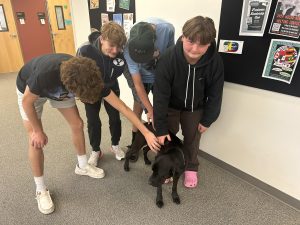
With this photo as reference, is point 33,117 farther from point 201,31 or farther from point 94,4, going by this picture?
point 94,4

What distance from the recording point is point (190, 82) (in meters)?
1.48

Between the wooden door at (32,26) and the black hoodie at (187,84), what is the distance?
17.3ft

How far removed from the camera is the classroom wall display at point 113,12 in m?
2.43

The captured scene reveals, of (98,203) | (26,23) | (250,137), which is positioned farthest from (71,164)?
(26,23)

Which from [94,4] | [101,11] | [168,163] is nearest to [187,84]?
[168,163]

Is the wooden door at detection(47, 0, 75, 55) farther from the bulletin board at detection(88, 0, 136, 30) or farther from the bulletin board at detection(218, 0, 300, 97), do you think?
the bulletin board at detection(218, 0, 300, 97)

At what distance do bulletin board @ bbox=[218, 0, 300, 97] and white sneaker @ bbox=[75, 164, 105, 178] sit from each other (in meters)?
1.27

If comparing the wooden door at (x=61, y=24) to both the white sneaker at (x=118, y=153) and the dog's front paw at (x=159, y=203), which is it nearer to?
the white sneaker at (x=118, y=153)

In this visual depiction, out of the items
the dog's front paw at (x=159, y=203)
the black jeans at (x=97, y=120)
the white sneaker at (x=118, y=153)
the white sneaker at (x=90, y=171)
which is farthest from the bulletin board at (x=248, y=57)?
the white sneaker at (x=90, y=171)

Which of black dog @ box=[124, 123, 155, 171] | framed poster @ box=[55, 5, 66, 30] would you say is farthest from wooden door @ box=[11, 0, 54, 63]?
black dog @ box=[124, 123, 155, 171]

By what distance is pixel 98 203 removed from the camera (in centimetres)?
163

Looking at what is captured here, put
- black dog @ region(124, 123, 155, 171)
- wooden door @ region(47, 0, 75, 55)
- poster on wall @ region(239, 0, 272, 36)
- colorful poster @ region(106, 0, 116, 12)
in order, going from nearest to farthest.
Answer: poster on wall @ region(239, 0, 272, 36) < black dog @ region(124, 123, 155, 171) < colorful poster @ region(106, 0, 116, 12) < wooden door @ region(47, 0, 75, 55)

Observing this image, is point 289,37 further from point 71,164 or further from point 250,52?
point 71,164

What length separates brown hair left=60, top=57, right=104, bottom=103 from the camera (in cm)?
109
